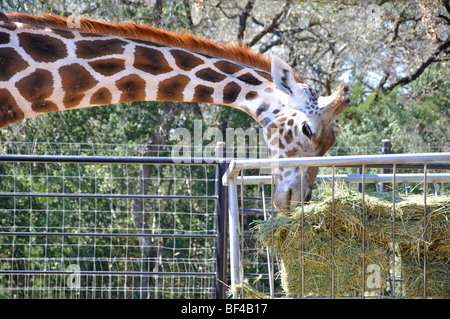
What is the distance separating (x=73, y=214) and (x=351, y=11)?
622 cm

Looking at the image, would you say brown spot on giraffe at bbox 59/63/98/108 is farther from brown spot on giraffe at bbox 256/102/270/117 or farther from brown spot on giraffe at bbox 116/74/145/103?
brown spot on giraffe at bbox 256/102/270/117

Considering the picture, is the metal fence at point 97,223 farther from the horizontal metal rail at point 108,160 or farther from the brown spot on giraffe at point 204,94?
the horizontal metal rail at point 108,160

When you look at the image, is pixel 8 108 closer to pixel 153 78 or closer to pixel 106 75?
pixel 106 75

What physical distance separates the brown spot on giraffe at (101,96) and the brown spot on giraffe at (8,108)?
0.52 metres

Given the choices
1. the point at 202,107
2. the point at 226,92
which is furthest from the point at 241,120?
the point at 226,92

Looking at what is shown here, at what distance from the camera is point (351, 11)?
31.2ft

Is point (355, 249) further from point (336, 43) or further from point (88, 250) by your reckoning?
point (336, 43)

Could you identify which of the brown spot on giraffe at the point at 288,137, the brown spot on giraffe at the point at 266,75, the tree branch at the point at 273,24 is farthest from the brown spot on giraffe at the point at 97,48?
the tree branch at the point at 273,24

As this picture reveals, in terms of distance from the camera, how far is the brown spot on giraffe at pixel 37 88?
3.50 m

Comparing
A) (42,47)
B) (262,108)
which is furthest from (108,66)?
(262,108)

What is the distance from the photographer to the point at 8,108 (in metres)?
3.52

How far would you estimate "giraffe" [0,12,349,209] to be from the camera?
138 inches

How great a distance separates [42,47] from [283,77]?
1782 mm

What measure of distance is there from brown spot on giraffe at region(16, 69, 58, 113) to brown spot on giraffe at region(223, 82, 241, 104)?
1295mm
